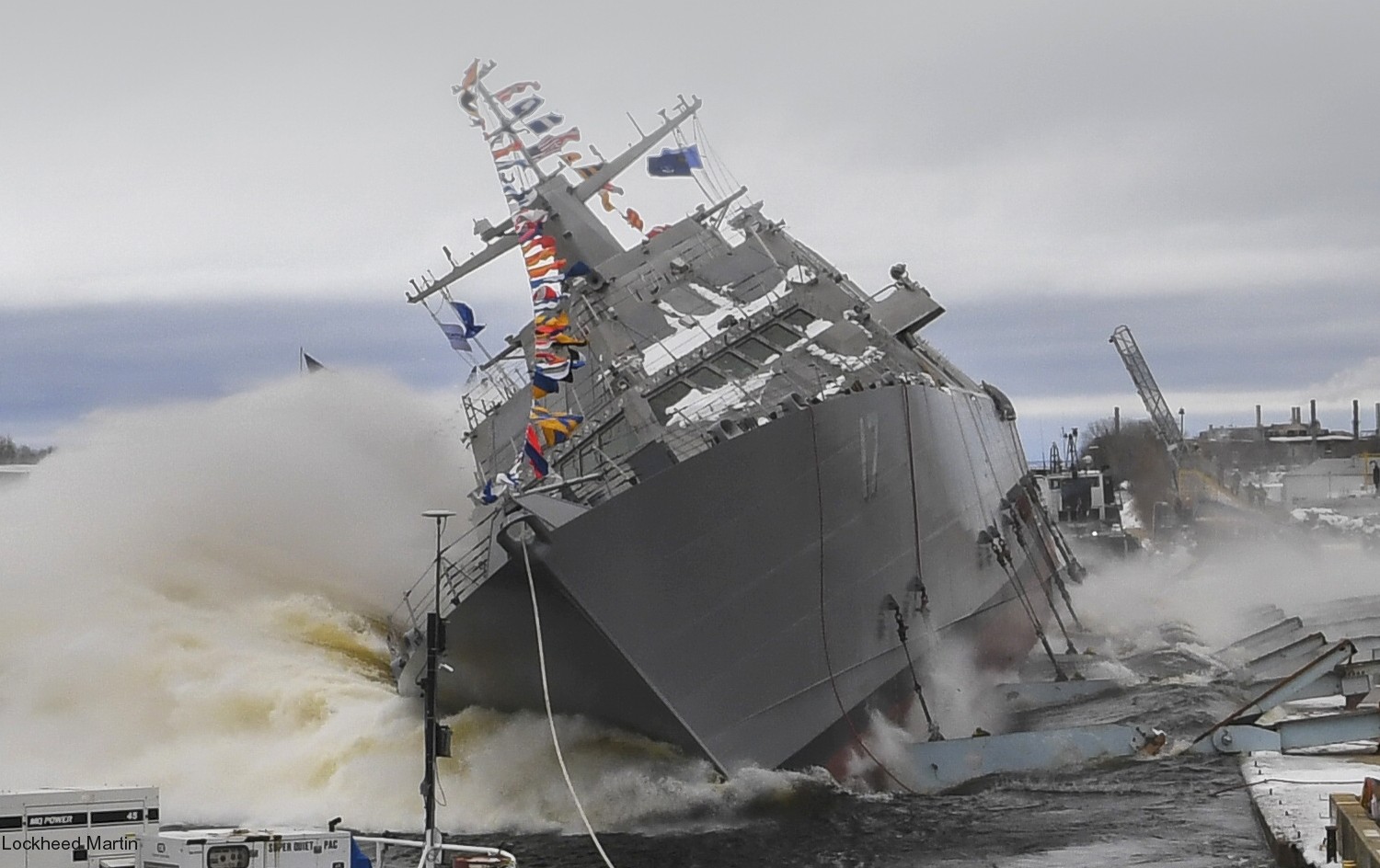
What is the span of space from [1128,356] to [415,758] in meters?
84.3

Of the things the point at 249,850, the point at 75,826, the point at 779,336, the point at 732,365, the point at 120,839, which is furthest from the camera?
the point at 779,336

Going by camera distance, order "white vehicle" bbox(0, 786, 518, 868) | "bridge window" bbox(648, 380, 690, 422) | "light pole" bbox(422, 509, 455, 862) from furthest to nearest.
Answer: "bridge window" bbox(648, 380, 690, 422)
"light pole" bbox(422, 509, 455, 862)
"white vehicle" bbox(0, 786, 518, 868)

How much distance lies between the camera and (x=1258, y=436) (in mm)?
133875

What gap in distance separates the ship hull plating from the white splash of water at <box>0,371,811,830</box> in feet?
2.68

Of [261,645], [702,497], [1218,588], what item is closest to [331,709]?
[261,645]

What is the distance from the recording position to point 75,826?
1658 cm

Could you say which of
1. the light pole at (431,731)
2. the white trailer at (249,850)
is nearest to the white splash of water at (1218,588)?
the light pole at (431,731)

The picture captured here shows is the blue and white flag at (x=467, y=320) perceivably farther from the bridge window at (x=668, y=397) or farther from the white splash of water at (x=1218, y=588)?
the white splash of water at (x=1218, y=588)

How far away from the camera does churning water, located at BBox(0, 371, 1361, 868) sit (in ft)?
70.9

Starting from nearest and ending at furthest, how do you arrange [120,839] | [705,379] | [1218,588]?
[120,839] → [705,379] → [1218,588]

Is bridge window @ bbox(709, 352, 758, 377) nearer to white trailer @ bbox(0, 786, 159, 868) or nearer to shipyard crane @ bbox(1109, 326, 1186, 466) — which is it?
white trailer @ bbox(0, 786, 159, 868)

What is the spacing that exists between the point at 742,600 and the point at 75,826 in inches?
325

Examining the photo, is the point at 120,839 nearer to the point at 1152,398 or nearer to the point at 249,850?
the point at 249,850

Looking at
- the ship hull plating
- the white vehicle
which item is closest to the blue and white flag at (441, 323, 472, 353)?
the ship hull plating
